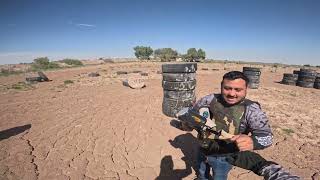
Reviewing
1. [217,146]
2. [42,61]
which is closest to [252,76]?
[217,146]

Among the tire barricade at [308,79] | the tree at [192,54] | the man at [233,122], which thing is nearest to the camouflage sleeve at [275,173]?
the man at [233,122]

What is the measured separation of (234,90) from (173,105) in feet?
14.3

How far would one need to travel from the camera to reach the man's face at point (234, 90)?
7.62ft

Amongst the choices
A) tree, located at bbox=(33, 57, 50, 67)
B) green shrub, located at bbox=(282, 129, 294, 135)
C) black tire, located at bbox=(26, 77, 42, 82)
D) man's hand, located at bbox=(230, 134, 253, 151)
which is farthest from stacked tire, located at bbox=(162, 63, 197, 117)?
tree, located at bbox=(33, 57, 50, 67)

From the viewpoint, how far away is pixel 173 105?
21.9ft

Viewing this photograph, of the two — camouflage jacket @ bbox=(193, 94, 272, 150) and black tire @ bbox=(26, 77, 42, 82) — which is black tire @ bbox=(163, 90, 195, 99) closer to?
camouflage jacket @ bbox=(193, 94, 272, 150)

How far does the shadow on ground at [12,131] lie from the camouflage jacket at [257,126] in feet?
18.8

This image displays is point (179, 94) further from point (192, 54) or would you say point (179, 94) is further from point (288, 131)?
point (192, 54)

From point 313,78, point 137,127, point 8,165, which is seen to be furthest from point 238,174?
point 313,78

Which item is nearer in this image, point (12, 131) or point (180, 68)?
point (12, 131)

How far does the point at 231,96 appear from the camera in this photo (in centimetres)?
237

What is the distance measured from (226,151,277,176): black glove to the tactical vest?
0.43 ft

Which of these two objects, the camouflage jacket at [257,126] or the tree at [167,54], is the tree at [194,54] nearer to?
the tree at [167,54]

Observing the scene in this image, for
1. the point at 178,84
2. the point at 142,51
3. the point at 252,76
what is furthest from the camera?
the point at 142,51
